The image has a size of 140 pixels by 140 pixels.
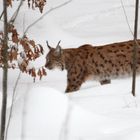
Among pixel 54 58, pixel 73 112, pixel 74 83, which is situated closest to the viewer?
pixel 73 112

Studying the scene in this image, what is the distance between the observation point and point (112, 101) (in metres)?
7.00

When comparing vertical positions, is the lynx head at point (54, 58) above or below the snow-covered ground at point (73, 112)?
above

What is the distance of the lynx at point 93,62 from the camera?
8.97m

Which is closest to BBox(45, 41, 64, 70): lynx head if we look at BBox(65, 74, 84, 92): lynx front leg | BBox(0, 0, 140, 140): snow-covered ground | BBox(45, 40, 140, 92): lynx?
BBox(45, 40, 140, 92): lynx

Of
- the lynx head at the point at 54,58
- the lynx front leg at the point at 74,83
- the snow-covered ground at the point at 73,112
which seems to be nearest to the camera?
the snow-covered ground at the point at 73,112

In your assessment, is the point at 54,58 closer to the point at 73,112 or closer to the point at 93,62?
the point at 93,62

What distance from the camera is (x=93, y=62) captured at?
918cm

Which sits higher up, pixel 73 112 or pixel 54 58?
pixel 54 58

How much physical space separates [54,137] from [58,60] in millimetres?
4211

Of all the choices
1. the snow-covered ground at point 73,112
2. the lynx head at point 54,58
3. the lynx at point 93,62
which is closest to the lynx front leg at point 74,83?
the lynx at point 93,62

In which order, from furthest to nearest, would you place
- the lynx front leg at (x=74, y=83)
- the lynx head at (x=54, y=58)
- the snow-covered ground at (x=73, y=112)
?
1. the lynx head at (x=54, y=58)
2. the lynx front leg at (x=74, y=83)
3. the snow-covered ground at (x=73, y=112)

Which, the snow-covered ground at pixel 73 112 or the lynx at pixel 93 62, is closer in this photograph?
the snow-covered ground at pixel 73 112

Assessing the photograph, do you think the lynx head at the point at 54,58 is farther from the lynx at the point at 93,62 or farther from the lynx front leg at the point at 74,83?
the lynx front leg at the point at 74,83

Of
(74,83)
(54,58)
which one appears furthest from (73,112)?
(54,58)
